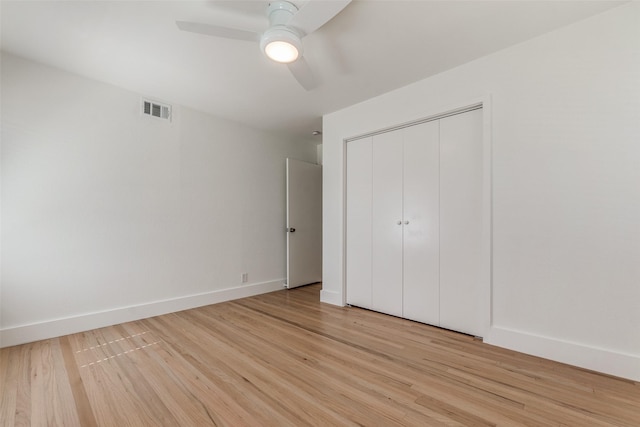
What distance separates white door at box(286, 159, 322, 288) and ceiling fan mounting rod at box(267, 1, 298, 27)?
2542 mm

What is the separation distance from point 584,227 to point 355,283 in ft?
7.04

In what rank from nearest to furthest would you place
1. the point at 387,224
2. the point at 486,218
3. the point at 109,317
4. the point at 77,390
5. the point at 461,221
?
the point at 77,390
the point at 486,218
the point at 461,221
the point at 109,317
the point at 387,224

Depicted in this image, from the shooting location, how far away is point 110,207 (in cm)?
278

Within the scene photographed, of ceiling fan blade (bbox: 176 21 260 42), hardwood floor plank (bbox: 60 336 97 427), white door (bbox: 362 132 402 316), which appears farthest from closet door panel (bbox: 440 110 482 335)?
hardwood floor plank (bbox: 60 336 97 427)

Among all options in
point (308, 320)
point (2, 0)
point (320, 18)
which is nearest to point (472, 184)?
point (320, 18)

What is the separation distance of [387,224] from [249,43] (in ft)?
7.07

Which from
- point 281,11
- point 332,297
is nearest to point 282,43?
point 281,11

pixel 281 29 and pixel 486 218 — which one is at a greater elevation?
pixel 281 29

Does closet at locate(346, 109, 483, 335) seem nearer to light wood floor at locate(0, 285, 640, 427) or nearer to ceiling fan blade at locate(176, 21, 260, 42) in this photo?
light wood floor at locate(0, 285, 640, 427)

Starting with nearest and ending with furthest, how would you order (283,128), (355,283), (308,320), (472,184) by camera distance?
1. (472,184)
2. (308,320)
3. (355,283)
4. (283,128)

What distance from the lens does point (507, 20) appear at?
6.28 feet

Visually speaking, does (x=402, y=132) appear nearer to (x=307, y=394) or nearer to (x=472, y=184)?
(x=472, y=184)

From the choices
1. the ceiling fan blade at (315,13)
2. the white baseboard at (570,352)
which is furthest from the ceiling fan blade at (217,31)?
the white baseboard at (570,352)

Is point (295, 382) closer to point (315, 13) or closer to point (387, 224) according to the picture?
point (387, 224)
